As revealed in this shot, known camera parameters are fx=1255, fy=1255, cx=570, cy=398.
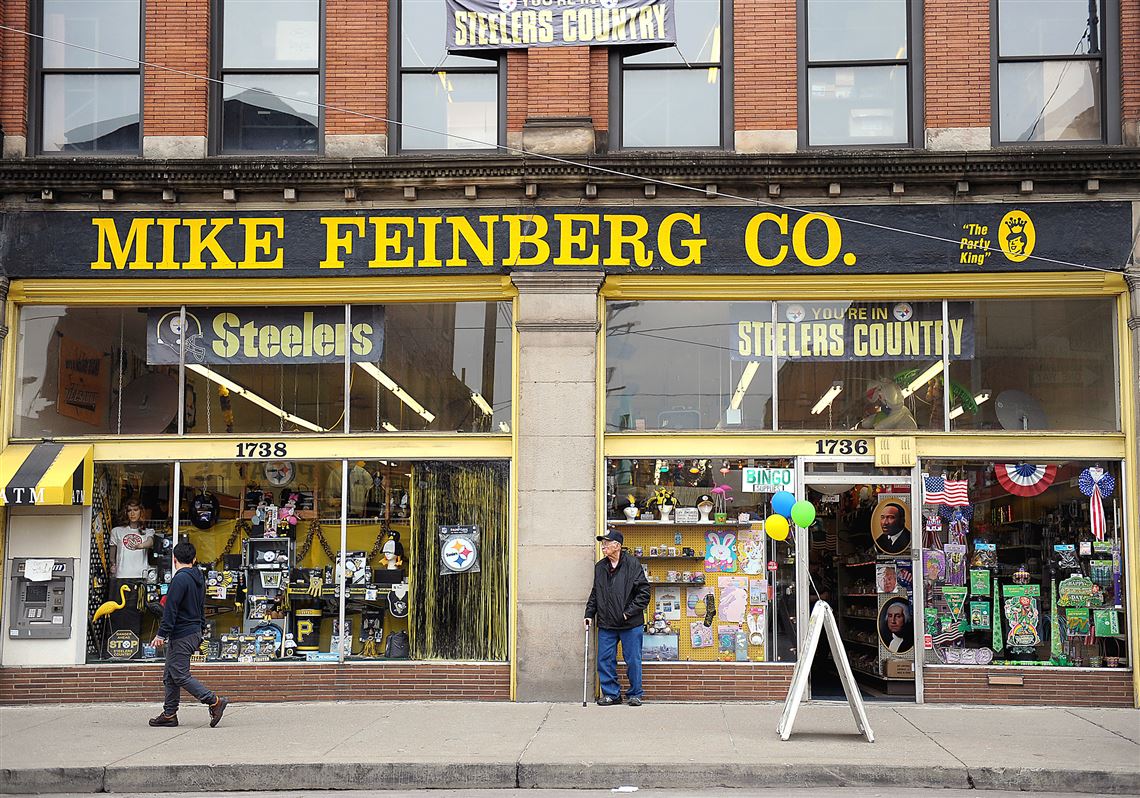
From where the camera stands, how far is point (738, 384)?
1419 cm

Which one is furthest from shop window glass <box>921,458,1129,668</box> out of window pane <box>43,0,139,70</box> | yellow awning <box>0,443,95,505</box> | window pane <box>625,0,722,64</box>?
window pane <box>43,0,139,70</box>

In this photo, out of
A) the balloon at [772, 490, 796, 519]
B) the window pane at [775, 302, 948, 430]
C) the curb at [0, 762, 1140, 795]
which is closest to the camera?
the curb at [0, 762, 1140, 795]

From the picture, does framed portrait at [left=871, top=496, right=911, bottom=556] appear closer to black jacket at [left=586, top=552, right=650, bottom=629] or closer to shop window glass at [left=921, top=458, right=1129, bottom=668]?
shop window glass at [left=921, top=458, right=1129, bottom=668]

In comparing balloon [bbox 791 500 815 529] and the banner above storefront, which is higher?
the banner above storefront

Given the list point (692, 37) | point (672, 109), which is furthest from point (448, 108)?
point (692, 37)

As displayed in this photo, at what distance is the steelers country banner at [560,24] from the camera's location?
47.2 feet

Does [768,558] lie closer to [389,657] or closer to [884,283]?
[884,283]

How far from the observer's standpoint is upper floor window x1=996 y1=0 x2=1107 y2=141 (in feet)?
46.9

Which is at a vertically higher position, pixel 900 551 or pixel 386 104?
pixel 386 104

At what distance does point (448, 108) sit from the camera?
48.3 feet

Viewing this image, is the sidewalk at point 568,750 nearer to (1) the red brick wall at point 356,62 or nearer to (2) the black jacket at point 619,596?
(2) the black jacket at point 619,596

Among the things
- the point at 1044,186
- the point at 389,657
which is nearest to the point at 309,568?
the point at 389,657

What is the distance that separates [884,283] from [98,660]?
982 cm

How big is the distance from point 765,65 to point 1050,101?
3293 mm
